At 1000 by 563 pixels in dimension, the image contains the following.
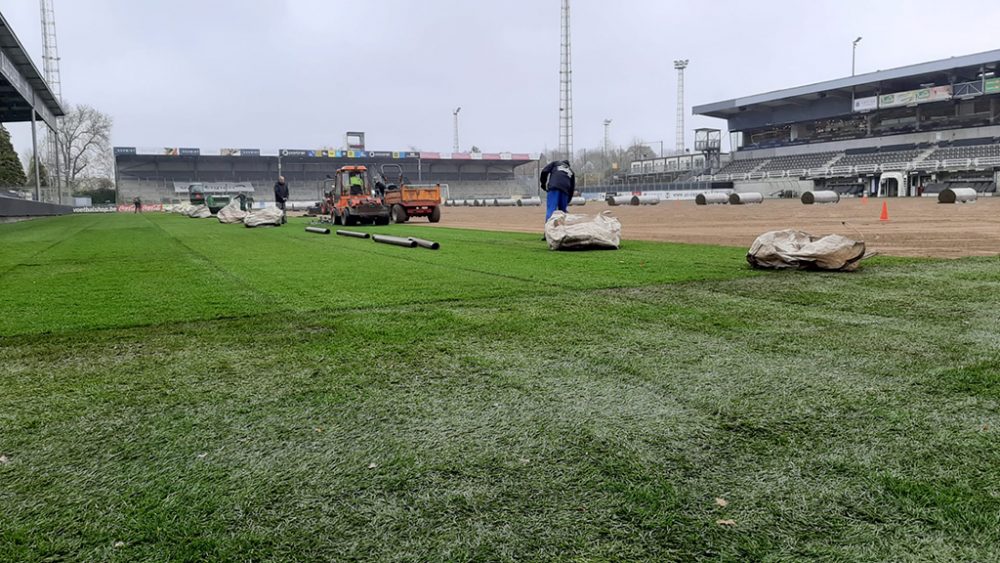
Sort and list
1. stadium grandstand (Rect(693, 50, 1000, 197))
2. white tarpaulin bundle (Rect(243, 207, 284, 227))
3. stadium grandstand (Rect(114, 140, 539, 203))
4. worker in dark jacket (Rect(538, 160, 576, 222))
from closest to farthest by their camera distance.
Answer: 1. worker in dark jacket (Rect(538, 160, 576, 222))
2. white tarpaulin bundle (Rect(243, 207, 284, 227))
3. stadium grandstand (Rect(693, 50, 1000, 197))
4. stadium grandstand (Rect(114, 140, 539, 203))

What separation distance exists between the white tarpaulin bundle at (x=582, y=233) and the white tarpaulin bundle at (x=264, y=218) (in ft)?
43.5

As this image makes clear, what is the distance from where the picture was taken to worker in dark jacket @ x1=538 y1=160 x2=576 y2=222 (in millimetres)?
11727

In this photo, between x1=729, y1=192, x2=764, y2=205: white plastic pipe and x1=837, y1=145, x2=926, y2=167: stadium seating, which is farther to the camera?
x1=837, y1=145, x2=926, y2=167: stadium seating

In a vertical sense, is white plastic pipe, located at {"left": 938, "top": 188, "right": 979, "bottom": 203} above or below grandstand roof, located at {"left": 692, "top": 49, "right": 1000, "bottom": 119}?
below

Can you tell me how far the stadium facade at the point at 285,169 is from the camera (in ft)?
247

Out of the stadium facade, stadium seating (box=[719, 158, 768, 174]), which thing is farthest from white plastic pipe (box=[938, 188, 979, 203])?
the stadium facade

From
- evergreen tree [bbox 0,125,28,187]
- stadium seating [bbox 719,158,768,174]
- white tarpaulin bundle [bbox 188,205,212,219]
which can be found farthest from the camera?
stadium seating [bbox 719,158,768,174]

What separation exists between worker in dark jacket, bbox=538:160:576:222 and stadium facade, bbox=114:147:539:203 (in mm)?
61424

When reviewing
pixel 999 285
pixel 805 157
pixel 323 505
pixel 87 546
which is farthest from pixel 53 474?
pixel 805 157

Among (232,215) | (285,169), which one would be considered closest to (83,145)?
(285,169)

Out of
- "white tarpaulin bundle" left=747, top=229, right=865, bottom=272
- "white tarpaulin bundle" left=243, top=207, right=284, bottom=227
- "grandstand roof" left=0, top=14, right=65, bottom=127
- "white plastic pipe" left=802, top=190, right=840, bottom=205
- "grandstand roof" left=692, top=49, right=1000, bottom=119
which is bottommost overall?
"white tarpaulin bundle" left=747, top=229, right=865, bottom=272

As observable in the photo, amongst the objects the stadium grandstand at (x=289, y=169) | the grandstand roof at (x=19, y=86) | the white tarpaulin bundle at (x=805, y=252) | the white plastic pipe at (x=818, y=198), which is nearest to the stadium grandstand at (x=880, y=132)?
the white plastic pipe at (x=818, y=198)

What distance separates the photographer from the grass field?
170 cm

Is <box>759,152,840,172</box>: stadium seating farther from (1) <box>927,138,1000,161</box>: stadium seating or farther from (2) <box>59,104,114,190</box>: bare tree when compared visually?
(2) <box>59,104,114,190</box>: bare tree
